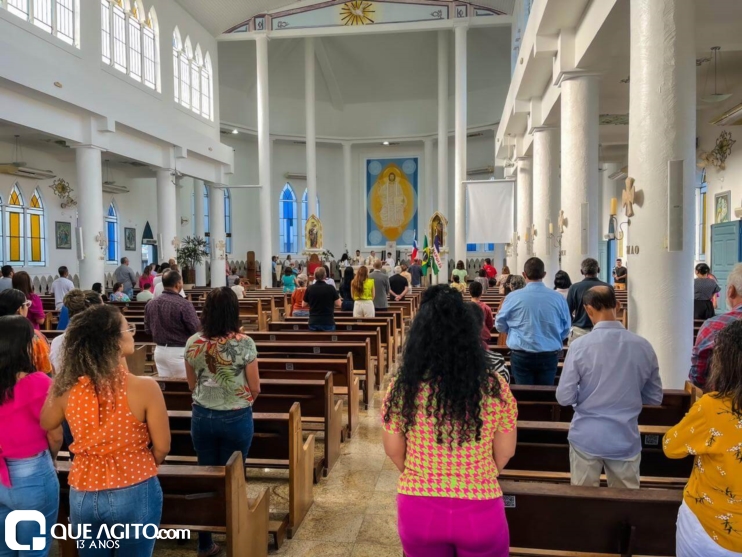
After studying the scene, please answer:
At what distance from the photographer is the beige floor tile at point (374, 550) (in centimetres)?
340

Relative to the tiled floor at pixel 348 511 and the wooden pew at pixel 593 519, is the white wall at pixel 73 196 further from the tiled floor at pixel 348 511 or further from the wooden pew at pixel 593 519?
the wooden pew at pixel 593 519

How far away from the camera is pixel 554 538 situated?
98.3 inches

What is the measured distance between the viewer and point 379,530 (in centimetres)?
371

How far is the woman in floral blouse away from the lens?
3334 mm

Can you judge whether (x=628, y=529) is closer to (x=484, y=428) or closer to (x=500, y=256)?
(x=484, y=428)

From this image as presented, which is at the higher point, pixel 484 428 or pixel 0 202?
pixel 0 202

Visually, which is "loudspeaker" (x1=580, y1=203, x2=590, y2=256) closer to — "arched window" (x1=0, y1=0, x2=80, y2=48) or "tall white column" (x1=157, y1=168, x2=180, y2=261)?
"arched window" (x1=0, y1=0, x2=80, y2=48)

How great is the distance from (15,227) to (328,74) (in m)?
16.8

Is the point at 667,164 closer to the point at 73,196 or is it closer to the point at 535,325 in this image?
the point at 535,325

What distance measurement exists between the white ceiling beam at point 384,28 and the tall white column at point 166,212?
679 centimetres

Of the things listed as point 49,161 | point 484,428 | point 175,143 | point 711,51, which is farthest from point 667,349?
point 49,161

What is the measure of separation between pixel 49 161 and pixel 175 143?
404cm

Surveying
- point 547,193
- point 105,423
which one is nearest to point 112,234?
point 547,193

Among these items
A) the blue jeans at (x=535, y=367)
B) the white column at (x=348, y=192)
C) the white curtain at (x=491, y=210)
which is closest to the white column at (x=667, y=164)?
the blue jeans at (x=535, y=367)
